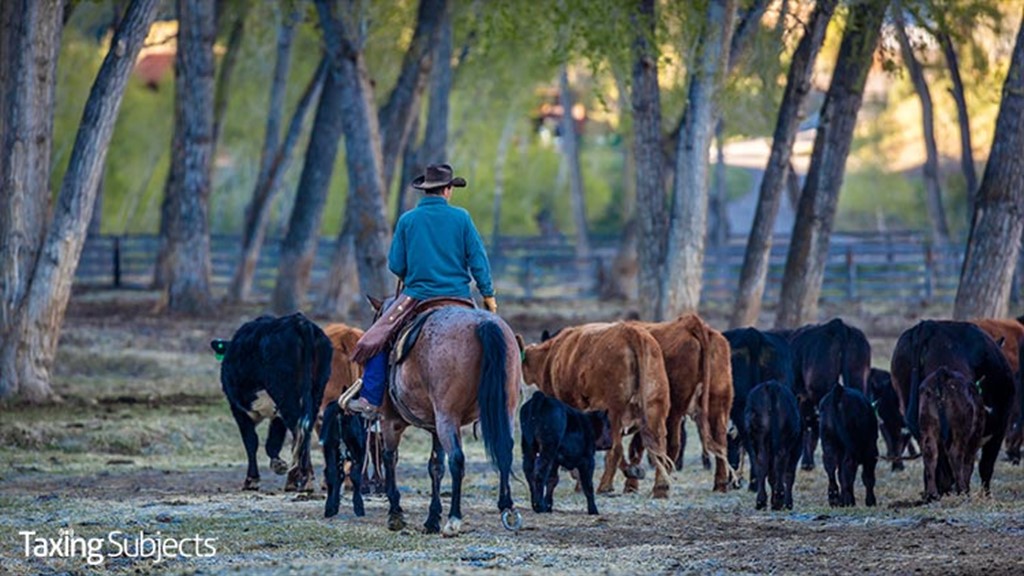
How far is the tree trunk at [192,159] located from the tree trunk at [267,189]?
1.96 m

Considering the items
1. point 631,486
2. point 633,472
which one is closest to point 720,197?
point 631,486

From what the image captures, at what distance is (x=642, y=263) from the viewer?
2875 cm

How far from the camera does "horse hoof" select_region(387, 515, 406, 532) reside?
14479 millimetres

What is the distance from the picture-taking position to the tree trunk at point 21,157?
894 inches

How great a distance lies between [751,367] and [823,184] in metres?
9.33

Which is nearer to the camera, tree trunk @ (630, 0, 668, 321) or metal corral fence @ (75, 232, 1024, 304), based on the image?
tree trunk @ (630, 0, 668, 321)

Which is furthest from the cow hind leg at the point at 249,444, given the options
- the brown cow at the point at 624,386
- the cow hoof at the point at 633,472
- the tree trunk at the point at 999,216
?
the tree trunk at the point at 999,216

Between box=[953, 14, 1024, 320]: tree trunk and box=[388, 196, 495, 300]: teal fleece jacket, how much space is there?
10691 millimetres

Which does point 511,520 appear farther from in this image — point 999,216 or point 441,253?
point 999,216

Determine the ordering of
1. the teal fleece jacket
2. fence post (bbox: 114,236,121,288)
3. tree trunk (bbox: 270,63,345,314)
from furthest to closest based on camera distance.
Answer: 1. fence post (bbox: 114,236,121,288)
2. tree trunk (bbox: 270,63,345,314)
3. the teal fleece jacket

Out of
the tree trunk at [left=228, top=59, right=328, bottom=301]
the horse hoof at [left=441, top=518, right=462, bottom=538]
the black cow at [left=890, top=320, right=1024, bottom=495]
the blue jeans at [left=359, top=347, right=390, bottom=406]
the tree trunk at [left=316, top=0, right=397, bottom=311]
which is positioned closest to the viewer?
the horse hoof at [left=441, top=518, right=462, bottom=538]

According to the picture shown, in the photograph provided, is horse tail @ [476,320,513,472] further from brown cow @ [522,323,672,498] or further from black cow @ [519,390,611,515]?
brown cow @ [522,323,672,498]

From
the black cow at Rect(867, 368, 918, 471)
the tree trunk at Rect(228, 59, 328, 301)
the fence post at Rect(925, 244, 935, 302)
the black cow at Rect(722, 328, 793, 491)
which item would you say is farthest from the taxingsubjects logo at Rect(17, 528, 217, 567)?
the fence post at Rect(925, 244, 935, 302)

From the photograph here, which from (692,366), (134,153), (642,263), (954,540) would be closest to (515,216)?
(134,153)
